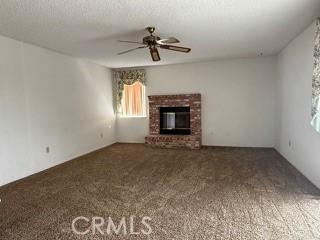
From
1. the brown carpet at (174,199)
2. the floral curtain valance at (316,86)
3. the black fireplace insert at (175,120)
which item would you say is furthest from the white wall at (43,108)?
the floral curtain valance at (316,86)

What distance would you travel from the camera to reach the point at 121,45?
4305 millimetres

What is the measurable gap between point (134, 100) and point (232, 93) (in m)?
2.93

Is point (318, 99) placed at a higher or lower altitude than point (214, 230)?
higher

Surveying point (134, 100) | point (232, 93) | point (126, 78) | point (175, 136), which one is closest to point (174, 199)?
point (175, 136)

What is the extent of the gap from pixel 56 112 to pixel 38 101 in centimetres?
54

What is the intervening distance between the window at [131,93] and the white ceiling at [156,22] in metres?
2.22

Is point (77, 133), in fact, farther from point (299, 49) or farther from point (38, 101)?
point (299, 49)

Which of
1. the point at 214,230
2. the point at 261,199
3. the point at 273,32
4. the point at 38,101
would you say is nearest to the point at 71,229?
the point at 214,230

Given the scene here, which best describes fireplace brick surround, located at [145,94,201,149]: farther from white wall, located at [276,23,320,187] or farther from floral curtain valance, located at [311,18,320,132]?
floral curtain valance, located at [311,18,320,132]

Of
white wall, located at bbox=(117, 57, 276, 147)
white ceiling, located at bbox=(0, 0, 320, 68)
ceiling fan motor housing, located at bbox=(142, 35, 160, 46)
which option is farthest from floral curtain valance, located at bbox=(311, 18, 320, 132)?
white wall, located at bbox=(117, 57, 276, 147)

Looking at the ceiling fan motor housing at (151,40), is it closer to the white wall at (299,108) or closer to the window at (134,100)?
the white wall at (299,108)

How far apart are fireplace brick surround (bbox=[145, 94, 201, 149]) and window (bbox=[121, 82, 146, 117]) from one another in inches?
14.8

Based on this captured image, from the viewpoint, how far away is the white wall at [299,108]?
11.0 ft

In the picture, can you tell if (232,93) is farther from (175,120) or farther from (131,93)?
(131,93)
